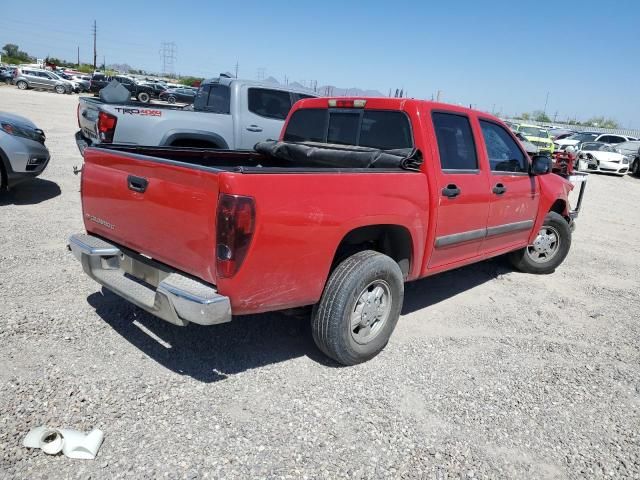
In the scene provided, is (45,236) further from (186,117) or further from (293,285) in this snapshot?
(293,285)

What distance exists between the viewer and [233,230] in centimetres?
262

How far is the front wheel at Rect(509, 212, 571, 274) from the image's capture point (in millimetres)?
5973

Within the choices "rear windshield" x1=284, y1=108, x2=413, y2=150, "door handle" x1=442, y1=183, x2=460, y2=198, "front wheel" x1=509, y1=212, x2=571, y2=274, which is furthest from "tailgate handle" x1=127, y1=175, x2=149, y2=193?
"front wheel" x1=509, y1=212, x2=571, y2=274

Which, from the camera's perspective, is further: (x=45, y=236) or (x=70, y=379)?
(x=45, y=236)

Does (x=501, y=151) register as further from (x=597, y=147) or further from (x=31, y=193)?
(x=597, y=147)

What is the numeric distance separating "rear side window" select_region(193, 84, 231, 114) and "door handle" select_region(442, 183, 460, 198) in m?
4.87

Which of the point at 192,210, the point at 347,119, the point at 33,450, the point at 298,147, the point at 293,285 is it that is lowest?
the point at 33,450

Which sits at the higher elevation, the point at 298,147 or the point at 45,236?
the point at 298,147

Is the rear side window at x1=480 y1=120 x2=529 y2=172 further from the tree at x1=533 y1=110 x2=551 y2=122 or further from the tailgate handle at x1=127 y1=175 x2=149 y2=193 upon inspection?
the tree at x1=533 y1=110 x2=551 y2=122

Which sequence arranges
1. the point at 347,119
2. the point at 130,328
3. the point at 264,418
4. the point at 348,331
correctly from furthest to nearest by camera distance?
1. the point at 347,119
2. the point at 130,328
3. the point at 348,331
4. the point at 264,418

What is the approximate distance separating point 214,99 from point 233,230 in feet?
20.5

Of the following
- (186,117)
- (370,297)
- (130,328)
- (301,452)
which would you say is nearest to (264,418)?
(301,452)

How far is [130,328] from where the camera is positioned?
3.81 metres

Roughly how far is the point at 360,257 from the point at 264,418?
4.02 feet
